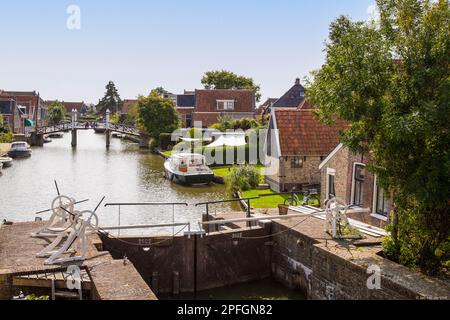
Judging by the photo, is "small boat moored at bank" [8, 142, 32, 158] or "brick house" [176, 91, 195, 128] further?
"brick house" [176, 91, 195, 128]

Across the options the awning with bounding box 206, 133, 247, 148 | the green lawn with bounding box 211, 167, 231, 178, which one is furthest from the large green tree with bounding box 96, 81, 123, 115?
the green lawn with bounding box 211, 167, 231, 178

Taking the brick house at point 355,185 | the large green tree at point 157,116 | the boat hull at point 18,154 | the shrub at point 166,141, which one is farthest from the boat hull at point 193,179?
the large green tree at point 157,116

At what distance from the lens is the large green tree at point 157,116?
66.0 meters

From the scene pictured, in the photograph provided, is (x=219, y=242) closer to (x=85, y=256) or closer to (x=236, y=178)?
(x=85, y=256)

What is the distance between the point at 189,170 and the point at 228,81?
69647 millimetres

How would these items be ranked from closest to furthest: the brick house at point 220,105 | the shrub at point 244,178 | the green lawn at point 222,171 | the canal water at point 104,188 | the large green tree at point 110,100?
1. the canal water at point 104,188
2. the shrub at point 244,178
3. the green lawn at point 222,171
4. the brick house at point 220,105
5. the large green tree at point 110,100

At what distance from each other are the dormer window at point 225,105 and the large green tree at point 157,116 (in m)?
9.57

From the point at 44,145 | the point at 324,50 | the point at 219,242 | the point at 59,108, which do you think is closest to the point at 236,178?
the point at 219,242

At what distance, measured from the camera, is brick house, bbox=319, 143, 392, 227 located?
17.7 meters

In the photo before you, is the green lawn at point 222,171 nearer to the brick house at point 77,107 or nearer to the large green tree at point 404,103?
the large green tree at point 404,103

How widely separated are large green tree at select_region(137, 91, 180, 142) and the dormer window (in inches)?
377

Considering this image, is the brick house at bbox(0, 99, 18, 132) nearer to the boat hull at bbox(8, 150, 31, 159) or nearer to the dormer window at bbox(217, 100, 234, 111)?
the boat hull at bbox(8, 150, 31, 159)

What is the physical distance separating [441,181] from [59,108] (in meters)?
119

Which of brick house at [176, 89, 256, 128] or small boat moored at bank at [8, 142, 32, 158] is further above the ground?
brick house at [176, 89, 256, 128]
